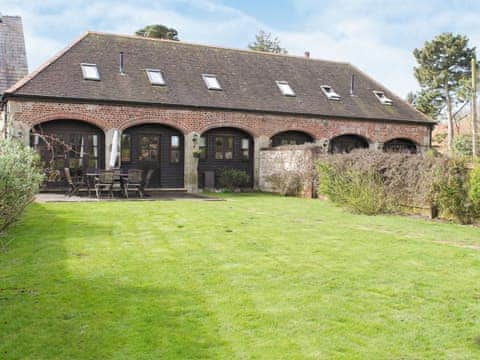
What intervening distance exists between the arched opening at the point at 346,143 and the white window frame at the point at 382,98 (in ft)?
8.74

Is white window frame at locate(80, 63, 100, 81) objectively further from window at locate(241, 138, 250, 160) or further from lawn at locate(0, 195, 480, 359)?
lawn at locate(0, 195, 480, 359)

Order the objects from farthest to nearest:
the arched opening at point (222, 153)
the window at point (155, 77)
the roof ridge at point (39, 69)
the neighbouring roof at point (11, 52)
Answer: the neighbouring roof at point (11, 52)
the arched opening at point (222, 153)
the window at point (155, 77)
the roof ridge at point (39, 69)

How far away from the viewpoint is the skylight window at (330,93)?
82.0 feet

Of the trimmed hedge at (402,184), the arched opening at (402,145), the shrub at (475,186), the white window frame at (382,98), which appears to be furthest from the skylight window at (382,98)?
the shrub at (475,186)

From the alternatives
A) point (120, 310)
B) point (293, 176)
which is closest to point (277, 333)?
point (120, 310)

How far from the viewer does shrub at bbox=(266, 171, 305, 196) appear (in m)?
18.7

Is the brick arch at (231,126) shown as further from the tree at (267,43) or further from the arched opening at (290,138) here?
the tree at (267,43)

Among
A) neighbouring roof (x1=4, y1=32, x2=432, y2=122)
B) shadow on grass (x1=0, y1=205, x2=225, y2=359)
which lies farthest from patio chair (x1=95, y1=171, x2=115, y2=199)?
shadow on grass (x1=0, y1=205, x2=225, y2=359)

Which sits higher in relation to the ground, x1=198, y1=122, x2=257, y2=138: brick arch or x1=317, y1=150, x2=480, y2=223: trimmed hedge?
x1=198, y1=122, x2=257, y2=138: brick arch

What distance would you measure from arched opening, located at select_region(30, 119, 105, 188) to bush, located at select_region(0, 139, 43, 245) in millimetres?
11050

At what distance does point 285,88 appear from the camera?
24.2 metres

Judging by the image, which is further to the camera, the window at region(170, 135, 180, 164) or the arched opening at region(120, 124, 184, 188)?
the window at region(170, 135, 180, 164)

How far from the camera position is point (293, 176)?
18953 mm

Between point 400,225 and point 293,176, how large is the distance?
8621mm
